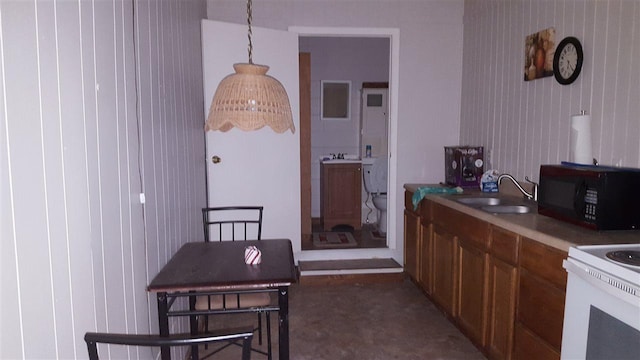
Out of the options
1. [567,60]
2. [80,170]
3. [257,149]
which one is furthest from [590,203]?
[257,149]

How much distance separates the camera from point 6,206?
84 centimetres

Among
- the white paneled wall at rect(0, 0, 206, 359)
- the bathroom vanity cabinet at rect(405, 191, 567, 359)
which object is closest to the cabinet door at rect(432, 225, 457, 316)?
the bathroom vanity cabinet at rect(405, 191, 567, 359)

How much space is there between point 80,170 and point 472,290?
2105 mm

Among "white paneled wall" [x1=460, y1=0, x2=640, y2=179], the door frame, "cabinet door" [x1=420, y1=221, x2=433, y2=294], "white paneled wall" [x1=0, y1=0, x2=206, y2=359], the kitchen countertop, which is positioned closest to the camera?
"white paneled wall" [x1=0, y1=0, x2=206, y2=359]

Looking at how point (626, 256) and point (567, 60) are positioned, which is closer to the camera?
point (626, 256)

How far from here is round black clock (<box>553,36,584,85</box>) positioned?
2289mm

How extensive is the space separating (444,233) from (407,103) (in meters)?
1.44

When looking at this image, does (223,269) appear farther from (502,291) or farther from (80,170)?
(502,291)

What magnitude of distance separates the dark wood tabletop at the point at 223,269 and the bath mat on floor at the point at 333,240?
2227mm

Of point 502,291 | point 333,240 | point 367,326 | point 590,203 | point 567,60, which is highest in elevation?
point 567,60

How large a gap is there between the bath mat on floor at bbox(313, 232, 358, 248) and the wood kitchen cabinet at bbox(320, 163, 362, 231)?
188 mm

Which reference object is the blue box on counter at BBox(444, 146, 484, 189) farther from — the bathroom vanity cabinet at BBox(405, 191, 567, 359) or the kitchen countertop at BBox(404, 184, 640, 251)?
the kitchen countertop at BBox(404, 184, 640, 251)

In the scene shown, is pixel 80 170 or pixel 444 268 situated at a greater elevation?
pixel 80 170

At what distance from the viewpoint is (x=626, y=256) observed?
1.38 meters
